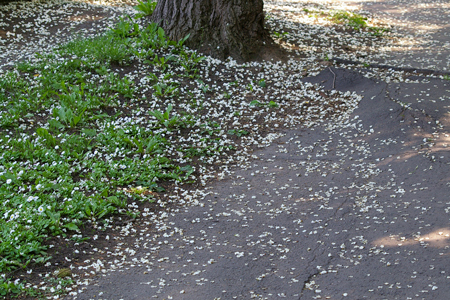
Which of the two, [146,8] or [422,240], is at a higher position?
[146,8]

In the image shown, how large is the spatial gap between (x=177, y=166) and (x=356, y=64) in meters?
4.21

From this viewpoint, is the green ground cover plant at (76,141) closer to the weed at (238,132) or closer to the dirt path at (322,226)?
the weed at (238,132)

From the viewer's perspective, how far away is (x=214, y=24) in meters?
7.21

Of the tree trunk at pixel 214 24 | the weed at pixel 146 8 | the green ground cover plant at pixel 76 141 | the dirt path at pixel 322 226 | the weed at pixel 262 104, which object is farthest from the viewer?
the weed at pixel 146 8

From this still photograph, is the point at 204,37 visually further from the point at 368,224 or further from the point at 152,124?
the point at 368,224

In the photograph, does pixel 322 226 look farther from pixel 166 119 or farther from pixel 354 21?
pixel 354 21

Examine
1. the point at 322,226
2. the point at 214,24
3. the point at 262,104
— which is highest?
the point at 214,24

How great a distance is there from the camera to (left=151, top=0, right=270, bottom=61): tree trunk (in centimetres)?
716

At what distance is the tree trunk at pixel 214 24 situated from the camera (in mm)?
7160

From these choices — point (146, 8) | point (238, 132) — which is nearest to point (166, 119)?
point (238, 132)

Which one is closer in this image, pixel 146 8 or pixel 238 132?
pixel 238 132

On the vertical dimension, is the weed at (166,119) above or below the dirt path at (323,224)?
above

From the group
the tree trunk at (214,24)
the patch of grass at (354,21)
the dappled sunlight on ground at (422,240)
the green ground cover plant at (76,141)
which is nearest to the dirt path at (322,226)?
the dappled sunlight on ground at (422,240)

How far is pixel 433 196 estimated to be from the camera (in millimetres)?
3963
